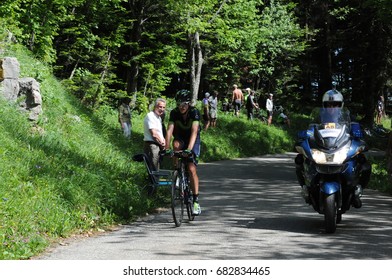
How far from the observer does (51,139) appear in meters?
14.5

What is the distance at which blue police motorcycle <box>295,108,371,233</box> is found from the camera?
9.80 m

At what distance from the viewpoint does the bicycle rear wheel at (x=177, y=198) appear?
35.6 ft

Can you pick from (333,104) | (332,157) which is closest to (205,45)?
(333,104)

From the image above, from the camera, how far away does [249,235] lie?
9727mm

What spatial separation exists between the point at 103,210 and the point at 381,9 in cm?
1465

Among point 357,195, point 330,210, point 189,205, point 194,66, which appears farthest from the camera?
point 194,66

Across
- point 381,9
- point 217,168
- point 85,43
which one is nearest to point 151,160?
point 217,168

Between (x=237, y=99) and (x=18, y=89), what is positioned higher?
(x=18, y=89)

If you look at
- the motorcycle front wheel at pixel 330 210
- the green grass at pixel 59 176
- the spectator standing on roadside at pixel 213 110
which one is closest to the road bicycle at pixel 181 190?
the green grass at pixel 59 176

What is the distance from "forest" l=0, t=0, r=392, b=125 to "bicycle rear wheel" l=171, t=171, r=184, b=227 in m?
9.20

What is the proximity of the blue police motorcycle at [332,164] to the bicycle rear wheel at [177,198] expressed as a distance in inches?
77.6

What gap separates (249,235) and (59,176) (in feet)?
11.4

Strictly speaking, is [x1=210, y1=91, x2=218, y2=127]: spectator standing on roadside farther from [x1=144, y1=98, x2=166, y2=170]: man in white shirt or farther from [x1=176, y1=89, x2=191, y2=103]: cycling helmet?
[x1=176, y1=89, x2=191, y2=103]: cycling helmet

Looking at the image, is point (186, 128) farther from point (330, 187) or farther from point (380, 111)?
point (380, 111)
